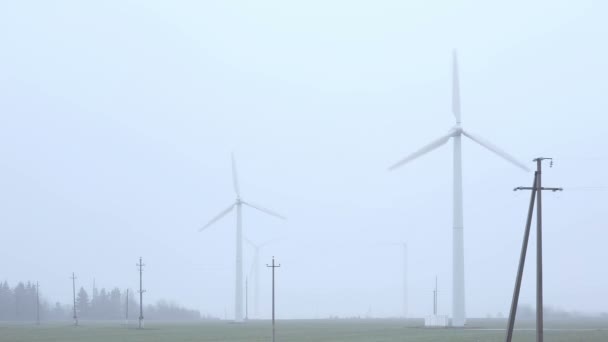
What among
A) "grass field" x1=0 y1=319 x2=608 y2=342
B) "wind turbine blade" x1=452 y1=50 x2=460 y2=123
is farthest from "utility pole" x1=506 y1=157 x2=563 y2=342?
"wind turbine blade" x1=452 y1=50 x2=460 y2=123

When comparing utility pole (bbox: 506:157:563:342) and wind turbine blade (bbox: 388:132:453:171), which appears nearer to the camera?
utility pole (bbox: 506:157:563:342)

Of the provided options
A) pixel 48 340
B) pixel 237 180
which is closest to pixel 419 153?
pixel 48 340

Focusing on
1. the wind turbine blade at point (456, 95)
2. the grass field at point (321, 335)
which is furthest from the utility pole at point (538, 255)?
the wind turbine blade at point (456, 95)

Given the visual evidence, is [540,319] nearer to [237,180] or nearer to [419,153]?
[419,153]

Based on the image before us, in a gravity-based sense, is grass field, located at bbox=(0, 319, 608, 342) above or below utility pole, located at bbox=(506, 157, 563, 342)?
below

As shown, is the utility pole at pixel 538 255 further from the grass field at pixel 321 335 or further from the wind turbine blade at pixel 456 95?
the wind turbine blade at pixel 456 95

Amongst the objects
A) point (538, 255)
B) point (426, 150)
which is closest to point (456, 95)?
point (426, 150)

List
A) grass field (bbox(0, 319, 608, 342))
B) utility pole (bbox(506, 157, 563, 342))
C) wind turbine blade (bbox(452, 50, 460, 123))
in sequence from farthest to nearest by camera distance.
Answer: wind turbine blade (bbox(452, 50, 460, 123)), grass field (bbox(0, 319, 608, 342)), utility pole (bbox(506, 157, 563, 342))

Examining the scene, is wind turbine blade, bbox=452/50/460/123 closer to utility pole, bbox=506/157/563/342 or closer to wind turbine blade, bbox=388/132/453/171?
wind turbine blade, bbox=388/132/453/171

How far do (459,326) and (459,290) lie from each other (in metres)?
Answer: 4.38

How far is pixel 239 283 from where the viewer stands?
513 feet

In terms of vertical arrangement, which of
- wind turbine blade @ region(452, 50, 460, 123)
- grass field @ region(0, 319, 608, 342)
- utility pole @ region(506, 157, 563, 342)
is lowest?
grass field @ region(0, 319, 608, 342)

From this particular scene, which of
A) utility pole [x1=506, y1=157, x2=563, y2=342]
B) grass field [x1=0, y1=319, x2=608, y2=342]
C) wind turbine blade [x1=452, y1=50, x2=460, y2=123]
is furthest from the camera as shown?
wind turbine blade [x1=452, y1=50, x2=460, y2=123]

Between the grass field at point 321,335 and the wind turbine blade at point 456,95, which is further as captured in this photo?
the wind turbine blade at point 456,95
